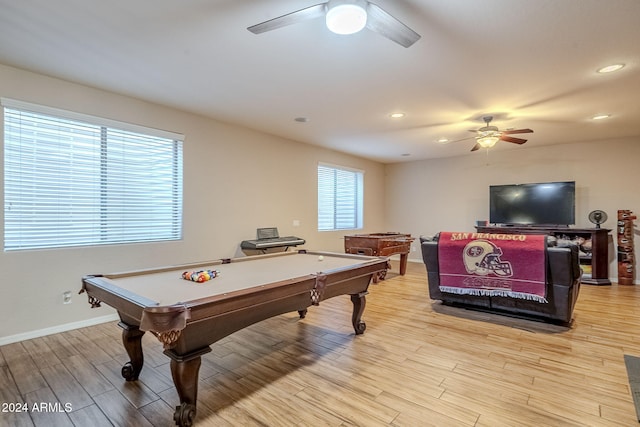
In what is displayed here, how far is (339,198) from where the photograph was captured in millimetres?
7012

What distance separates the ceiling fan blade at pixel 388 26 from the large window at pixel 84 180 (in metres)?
3.12

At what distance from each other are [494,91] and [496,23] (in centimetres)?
138

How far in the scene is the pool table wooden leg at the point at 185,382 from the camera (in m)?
1.71

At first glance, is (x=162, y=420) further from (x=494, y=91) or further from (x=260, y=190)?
(x=494, y=91)

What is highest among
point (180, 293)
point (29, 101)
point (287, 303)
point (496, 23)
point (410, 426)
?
point (496, 23)

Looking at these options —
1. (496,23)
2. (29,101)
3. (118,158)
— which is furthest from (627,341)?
(29,101)

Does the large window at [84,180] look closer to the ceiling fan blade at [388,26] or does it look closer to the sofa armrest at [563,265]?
the ceiling fan blade at [388,26]

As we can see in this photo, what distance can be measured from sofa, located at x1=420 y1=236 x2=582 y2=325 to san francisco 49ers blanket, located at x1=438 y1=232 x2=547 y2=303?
9cm

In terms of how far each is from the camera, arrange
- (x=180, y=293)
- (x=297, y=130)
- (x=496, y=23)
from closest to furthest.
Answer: (x=180, y=293) → (x=496, y=23) → (x=297, y=130)

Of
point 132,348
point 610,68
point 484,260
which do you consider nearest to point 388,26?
point 610,68

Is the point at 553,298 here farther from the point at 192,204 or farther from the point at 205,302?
the point at 192,204

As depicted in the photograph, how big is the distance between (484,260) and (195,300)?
10.3 feet

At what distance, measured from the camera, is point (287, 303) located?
2.31 metres

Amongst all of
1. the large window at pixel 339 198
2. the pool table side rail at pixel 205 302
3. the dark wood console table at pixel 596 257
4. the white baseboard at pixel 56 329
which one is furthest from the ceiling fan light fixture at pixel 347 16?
the dark wood console table at pixel 596 257
